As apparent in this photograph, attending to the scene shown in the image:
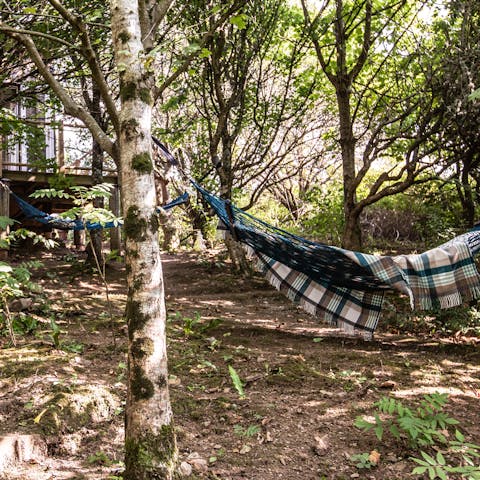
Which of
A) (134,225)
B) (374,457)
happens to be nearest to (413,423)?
(374,457)

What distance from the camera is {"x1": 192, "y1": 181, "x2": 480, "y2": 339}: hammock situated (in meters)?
3.09

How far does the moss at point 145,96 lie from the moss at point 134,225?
0.38m

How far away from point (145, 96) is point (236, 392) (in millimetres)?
1667

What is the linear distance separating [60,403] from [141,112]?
1375 millimetres

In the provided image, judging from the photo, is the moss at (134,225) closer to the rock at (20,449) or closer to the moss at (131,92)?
the moss at (131,92)

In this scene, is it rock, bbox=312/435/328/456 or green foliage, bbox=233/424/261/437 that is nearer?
rock, bbox=312/435/328/456

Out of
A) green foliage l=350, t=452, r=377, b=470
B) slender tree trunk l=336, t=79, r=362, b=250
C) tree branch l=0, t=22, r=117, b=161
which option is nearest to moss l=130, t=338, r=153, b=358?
tree branch l=0, t=22, r=117, b=161

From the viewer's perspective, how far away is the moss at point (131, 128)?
5.32 feet

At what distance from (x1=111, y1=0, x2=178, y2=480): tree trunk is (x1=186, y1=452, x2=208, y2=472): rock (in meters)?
0.36

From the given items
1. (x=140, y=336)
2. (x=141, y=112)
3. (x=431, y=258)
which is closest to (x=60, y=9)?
(x=141, y=112)

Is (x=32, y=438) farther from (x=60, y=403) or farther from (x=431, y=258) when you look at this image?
(x=431, y=258)

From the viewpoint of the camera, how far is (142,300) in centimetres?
154

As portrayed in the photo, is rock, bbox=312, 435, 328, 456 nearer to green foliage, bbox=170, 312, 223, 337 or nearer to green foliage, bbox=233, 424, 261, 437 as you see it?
green foliage, bbox=233, 424, 261, 437

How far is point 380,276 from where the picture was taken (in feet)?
10.0
